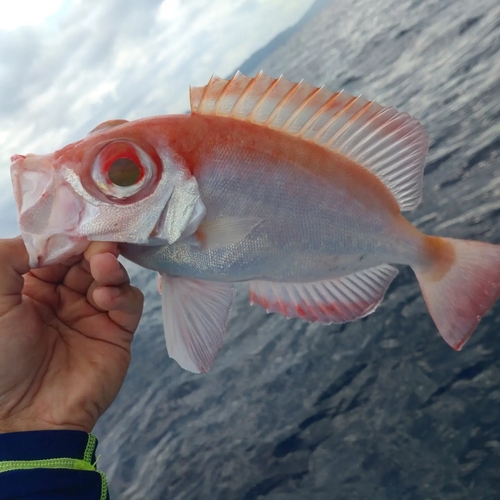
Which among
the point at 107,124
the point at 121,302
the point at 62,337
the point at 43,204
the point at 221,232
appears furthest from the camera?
the point at 62,337

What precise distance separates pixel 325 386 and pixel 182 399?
67.6 inches

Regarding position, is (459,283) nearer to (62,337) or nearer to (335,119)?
(335,119)

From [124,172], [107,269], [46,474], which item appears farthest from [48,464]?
[124,172]

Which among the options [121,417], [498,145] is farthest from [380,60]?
[121,417]

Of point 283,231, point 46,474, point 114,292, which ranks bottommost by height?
point 46,474

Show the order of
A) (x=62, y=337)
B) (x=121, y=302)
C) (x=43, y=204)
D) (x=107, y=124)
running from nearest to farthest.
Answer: (x=43, y=204) → (x=107, y=124) → (x=121, y=302) → (x=62, y=337)

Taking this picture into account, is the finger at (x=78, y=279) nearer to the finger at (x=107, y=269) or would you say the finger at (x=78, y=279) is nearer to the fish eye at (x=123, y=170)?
the finger at (x=107, y=269)

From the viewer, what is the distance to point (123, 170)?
1.29 meters

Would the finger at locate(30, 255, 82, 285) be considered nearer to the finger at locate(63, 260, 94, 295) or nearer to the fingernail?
the finger at locate(63, 260, 94, 295)

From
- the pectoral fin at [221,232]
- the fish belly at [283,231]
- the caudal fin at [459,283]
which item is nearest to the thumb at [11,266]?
the fish belly at [283,231]

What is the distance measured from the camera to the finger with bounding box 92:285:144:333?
1587 millimetres

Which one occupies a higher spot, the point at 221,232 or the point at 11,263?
the point at 11,263

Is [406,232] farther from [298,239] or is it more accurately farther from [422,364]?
[422,364]

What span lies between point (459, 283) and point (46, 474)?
1593 mm
